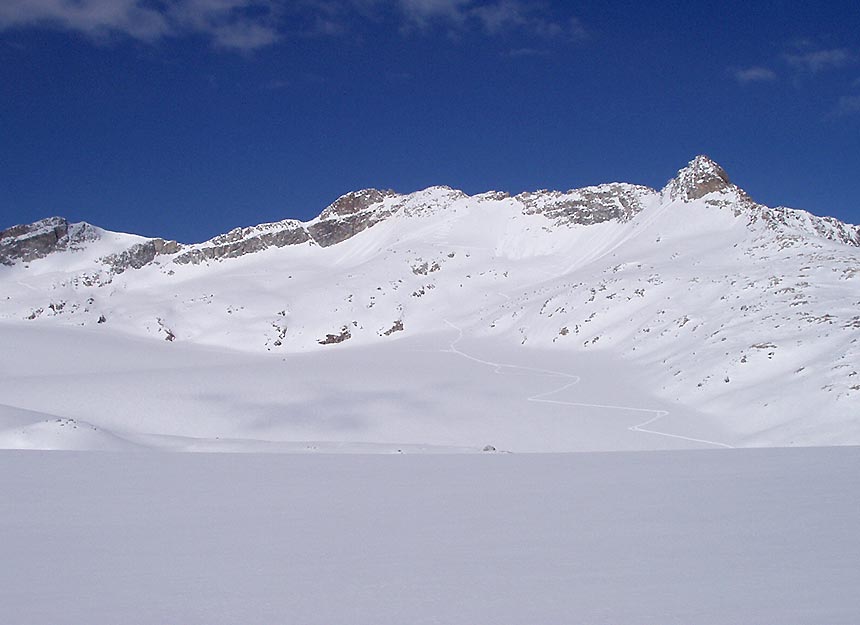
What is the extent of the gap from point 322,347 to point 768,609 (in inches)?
1850

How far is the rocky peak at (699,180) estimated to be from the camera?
191ft

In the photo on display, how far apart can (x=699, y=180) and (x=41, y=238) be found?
10092cm

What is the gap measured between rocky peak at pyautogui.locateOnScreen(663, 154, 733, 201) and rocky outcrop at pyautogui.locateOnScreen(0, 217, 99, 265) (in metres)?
95.9

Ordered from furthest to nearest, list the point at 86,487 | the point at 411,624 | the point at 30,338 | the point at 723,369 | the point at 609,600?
the point at 30,338, the point at 723,369, the point at 86,487, the point at 609,600, the point at 411,624

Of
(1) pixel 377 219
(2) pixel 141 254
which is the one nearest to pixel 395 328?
(1) pixel 377 219

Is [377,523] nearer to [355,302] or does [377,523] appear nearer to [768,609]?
[768,609]

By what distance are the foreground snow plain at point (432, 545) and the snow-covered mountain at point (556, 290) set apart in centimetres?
1277

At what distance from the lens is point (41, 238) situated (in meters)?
112

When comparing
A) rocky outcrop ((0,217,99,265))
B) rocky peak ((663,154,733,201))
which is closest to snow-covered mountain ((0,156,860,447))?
rocky peak ((663,154,733,201))

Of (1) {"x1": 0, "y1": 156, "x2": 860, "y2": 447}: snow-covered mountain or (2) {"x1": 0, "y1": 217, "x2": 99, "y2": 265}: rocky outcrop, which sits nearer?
(1) {"x1": 0, "y1": 156, "x2": 860, "y2": 447}: snow-covered mountain

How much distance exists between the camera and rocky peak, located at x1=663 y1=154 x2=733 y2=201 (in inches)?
2296

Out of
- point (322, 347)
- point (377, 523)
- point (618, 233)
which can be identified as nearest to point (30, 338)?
point (322, 347)

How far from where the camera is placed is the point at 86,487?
679 cm

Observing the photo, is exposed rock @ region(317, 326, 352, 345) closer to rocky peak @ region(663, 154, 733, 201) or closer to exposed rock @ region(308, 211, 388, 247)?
rocky peak @ region(663, 154, 733, 201)
